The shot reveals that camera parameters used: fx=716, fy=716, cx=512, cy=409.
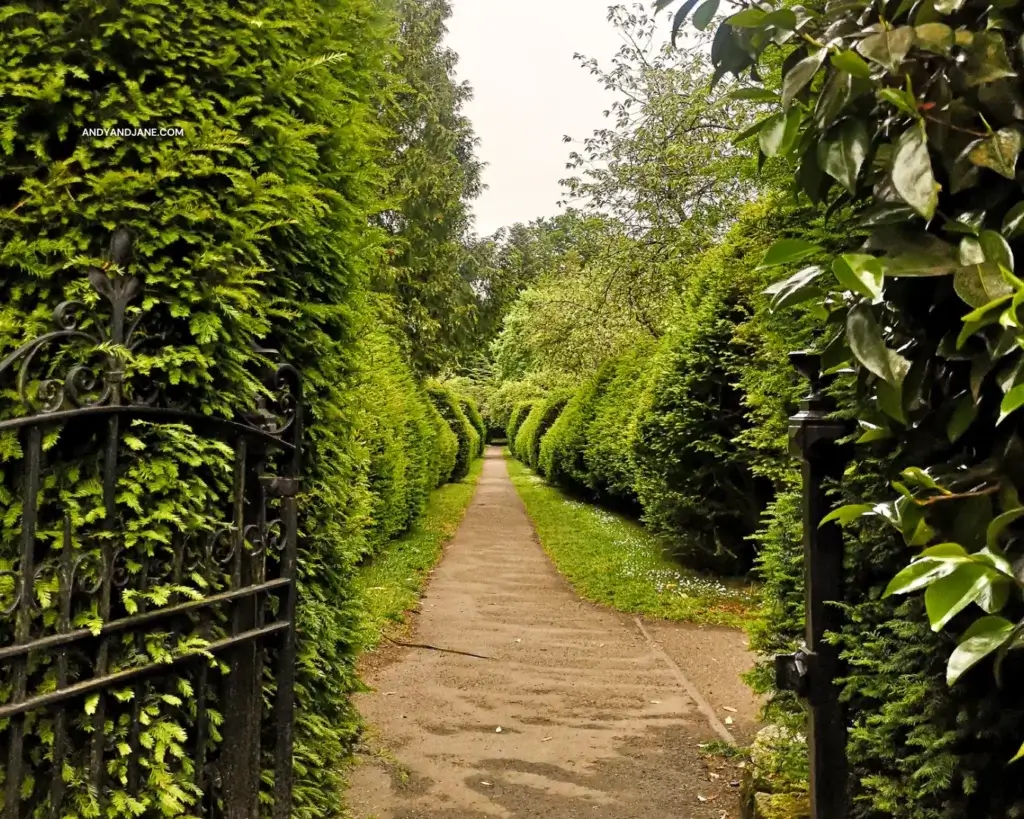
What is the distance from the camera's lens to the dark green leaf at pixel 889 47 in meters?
1.14

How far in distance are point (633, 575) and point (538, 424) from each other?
1695 centimetres

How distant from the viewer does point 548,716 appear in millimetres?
5480

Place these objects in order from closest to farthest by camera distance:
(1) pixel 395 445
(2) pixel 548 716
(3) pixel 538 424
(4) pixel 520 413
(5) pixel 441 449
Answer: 1. (2) pixel 548 716
2. (1) pixel 395 445
3. (5) pixel 441 449
4. (3) pixel 538 424
5. (4) pixel 520 413

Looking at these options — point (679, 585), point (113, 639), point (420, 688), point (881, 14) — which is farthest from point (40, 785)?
point (679, 585)

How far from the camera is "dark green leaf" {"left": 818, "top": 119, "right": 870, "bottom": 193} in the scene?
128 cm

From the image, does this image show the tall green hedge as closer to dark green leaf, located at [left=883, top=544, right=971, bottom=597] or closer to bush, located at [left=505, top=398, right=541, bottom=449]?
dark green leaf, located at [left=883, top=544, right=971, bottom=597]

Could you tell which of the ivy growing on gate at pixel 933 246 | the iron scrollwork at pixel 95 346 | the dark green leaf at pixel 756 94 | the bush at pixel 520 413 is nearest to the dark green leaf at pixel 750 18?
the ivy growing on gate at pixel 933 246

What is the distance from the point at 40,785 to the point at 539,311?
2150cm

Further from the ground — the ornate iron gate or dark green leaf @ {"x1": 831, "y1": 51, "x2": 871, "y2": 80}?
dark green leaf @ {"x1": 831, "y1": 51, "x2": 871, "y2": 80}

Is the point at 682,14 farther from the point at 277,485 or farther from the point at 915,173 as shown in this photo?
the point at 277,485

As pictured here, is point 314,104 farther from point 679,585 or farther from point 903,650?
point 679,585

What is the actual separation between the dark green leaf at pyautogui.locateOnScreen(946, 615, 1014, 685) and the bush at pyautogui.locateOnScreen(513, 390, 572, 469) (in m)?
22.9

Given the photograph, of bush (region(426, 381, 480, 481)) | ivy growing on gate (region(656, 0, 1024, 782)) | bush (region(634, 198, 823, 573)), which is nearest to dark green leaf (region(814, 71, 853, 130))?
ivy growing on gate (region(656, 0, 1024, 782))

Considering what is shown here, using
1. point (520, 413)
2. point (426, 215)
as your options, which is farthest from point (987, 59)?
point (520, 413)
